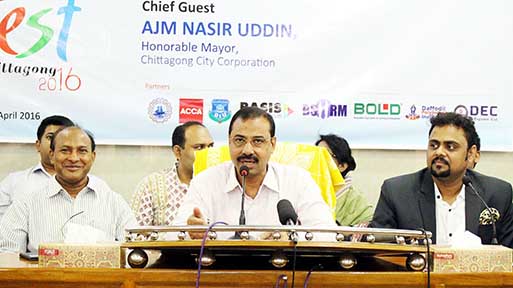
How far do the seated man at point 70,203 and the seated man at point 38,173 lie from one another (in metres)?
0.48

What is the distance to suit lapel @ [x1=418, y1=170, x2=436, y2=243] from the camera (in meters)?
3.03

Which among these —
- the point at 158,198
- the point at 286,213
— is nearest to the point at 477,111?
the point at 158,198

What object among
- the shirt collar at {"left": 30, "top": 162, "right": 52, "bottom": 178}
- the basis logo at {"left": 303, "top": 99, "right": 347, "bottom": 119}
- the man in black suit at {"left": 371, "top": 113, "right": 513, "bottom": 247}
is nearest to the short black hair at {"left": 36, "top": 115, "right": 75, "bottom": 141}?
the shirt collar at {"left": 30, "top": 162, "right": 52, "bottom": 178}

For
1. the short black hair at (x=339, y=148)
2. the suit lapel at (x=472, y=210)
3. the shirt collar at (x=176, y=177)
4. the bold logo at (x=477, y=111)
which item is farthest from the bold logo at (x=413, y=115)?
the shirt collar at (x=176, y=177)

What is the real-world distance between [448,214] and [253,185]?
0.81m

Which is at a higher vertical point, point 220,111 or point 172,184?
point 220,111

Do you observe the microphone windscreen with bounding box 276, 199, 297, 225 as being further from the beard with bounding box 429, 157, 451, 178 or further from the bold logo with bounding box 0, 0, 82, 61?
the bold logo with bounding box 0, 0, 82, 61

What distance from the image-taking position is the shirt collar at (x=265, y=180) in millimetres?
2908

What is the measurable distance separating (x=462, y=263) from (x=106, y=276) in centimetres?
71

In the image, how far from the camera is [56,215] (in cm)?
330

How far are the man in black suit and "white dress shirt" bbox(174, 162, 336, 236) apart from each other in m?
0.32

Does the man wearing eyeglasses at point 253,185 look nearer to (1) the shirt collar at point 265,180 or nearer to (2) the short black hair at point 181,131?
(1) the shirt collar at point 265,180

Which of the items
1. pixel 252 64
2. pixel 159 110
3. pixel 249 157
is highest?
pixel 252 64

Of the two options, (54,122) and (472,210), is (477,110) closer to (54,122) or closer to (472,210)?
(472,210)
